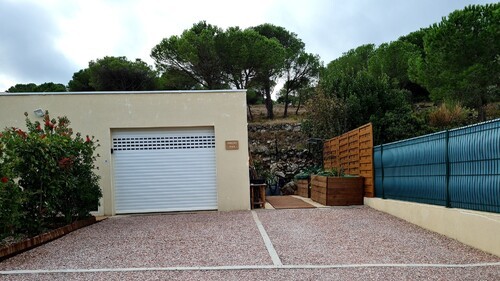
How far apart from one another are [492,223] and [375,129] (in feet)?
39.5

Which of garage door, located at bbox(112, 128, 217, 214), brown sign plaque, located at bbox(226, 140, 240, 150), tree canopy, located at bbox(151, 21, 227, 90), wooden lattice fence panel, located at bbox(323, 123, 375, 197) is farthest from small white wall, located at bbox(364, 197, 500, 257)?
tree canopy, located at bbox(151, 21, 227, 90)

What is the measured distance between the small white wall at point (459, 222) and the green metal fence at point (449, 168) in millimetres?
133

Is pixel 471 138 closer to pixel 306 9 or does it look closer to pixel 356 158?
pixel 356 158

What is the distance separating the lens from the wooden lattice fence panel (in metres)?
11.0

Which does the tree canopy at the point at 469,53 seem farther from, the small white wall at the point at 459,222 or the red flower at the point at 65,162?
the red flower at the point at 65,162

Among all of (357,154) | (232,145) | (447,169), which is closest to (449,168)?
(447,169)

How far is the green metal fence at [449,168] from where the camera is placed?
5.84 metres

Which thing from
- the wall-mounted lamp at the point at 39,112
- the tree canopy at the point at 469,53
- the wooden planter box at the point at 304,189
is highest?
the tree canopy at the point at 469,53

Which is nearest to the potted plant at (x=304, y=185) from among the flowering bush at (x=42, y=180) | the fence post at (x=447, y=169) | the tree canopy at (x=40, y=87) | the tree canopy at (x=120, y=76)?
the flowering bush at (x=42, y=180)

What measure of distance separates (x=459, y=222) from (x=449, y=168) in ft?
3.03

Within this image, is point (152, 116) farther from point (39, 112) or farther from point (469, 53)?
point (469, 53)

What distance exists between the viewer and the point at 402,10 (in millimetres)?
12773

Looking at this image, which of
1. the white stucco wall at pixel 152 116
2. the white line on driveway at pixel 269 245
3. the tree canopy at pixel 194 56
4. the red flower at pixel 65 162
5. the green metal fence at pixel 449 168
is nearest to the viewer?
the white line on driveway at pixel 269 245

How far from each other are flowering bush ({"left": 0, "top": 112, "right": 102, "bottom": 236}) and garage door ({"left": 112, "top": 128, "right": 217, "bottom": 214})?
171 cm
